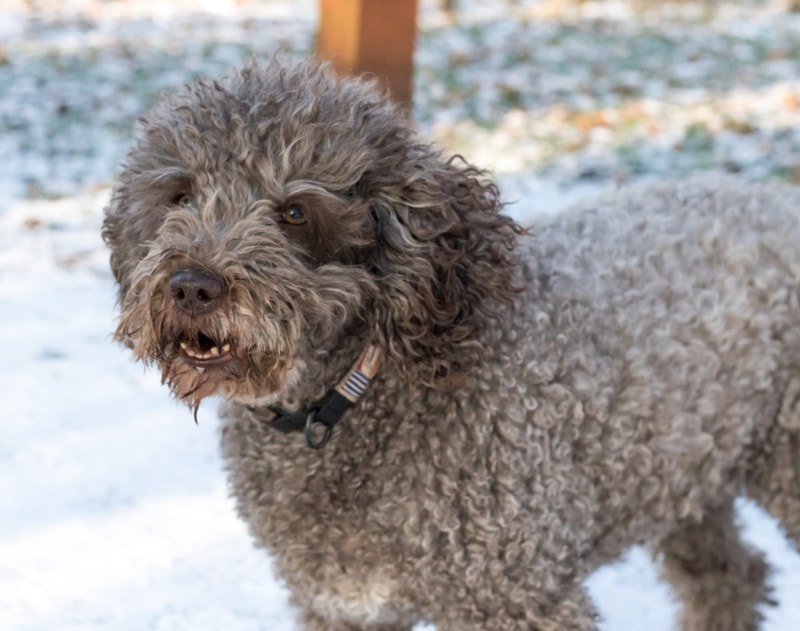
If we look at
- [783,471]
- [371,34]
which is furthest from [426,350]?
[371,34]

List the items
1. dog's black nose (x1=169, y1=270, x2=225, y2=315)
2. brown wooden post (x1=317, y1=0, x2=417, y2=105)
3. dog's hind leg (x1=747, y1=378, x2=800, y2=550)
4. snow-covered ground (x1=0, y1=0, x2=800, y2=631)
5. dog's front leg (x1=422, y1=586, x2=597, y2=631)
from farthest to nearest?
1. brown wooden post (x1=317, y1=0, x2=417, y2=105)
2. snow-covered ground (x1=0, y1=0, x2=800, y2=631)
3. dog's hind leg (x1=747, y1=378, x2=800, y2=550)
4. dog's front leg (x1=422, y1=586, x2=597, y2=631)
5. dog's black nose (x1=169, y1=270, x2=225, y2=315)

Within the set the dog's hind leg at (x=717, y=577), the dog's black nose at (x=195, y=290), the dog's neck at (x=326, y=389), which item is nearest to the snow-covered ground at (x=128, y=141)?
the dog's hind leg at (x=717, y=577)

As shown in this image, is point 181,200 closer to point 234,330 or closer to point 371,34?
point 234,330

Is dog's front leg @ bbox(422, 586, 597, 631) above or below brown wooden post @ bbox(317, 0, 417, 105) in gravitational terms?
below

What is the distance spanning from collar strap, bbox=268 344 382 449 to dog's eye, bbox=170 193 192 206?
1.77 feet

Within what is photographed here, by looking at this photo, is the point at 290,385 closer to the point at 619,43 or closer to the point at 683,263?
the point at 683,263

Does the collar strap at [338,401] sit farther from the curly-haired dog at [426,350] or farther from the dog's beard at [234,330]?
the dog's beard at [234,330]

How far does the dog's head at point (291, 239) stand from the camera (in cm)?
241

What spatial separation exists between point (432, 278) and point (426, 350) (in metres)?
0.17

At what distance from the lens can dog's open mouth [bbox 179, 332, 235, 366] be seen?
243cm

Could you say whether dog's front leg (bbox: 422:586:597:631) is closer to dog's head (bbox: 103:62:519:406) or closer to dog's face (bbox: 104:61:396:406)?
dog's head (bbox: 103:62:519:406)

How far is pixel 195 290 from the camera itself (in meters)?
2.32

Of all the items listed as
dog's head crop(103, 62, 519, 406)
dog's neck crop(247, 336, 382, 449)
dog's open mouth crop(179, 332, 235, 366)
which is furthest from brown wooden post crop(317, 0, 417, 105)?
dog's open mouth crop(179, 332, 235, 366)

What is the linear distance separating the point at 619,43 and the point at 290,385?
34.0 feet
